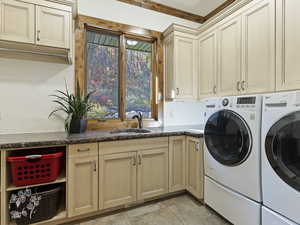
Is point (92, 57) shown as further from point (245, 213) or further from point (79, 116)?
point (245, 213)

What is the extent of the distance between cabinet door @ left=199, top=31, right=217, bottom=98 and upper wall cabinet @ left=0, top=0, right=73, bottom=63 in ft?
6.05

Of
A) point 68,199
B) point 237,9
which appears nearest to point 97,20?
point 237,9

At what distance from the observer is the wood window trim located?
2.28 metres

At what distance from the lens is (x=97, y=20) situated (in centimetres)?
239

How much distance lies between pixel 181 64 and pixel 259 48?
1.08 metres

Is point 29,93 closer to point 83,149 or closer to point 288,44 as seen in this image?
point 83,149

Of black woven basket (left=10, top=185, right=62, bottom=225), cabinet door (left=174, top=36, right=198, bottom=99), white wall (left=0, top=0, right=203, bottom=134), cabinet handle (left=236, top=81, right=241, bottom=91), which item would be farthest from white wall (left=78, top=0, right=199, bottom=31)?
black woven basket (left=10, top=185, right=62, bottom=225)

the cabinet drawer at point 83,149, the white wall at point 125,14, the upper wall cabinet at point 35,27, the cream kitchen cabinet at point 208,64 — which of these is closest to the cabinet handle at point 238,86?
the cream kitchen cabinet at point 208,64

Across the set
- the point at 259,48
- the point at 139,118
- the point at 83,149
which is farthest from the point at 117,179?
the point at 259,48

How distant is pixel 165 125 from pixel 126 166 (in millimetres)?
1135

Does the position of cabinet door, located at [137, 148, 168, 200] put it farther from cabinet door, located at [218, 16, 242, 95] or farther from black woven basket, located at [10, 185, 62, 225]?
cabinet door, located at [218, 16, 242, 95]

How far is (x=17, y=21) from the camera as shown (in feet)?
5.51

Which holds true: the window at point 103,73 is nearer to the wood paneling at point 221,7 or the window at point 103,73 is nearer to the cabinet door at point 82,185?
the cabinet door at point 82,185

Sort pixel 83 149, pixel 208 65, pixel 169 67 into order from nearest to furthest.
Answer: pixel 83 149, pixel 208 65, pixel 169 67
